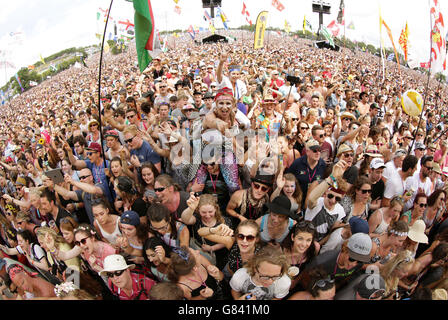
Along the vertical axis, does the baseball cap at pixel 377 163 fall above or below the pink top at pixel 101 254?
above

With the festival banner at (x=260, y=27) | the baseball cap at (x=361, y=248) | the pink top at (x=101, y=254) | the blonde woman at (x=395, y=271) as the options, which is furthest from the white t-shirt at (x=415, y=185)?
the festival banner at (x=260, y=27)

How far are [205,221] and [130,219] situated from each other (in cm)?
77

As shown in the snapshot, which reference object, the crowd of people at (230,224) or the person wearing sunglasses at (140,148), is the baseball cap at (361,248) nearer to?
the crowd of people at (230,224)

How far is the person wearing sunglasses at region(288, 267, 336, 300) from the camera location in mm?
2250

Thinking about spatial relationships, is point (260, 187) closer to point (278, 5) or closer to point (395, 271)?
point (395, 271)

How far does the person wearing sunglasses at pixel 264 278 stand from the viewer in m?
2.20

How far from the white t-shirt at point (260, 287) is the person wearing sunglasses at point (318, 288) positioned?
0.16m

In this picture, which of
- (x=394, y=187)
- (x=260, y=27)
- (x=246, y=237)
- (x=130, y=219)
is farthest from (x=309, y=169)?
→ (x=260, y=27)

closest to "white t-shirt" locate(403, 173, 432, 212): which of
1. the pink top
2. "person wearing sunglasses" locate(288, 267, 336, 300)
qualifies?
"person wearing sunglasses" locate(288, 267, 336, 300)

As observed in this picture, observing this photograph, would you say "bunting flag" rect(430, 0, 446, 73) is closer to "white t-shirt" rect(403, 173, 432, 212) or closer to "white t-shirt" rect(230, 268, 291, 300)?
"white t-shirt" rect(403, 173, 432, 212)

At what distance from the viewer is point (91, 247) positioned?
2.64 meters

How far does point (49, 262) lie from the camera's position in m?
2.88

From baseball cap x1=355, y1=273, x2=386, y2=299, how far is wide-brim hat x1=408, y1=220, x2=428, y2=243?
0.77 meters

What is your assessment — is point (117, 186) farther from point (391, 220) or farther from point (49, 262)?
point (391, 220)
